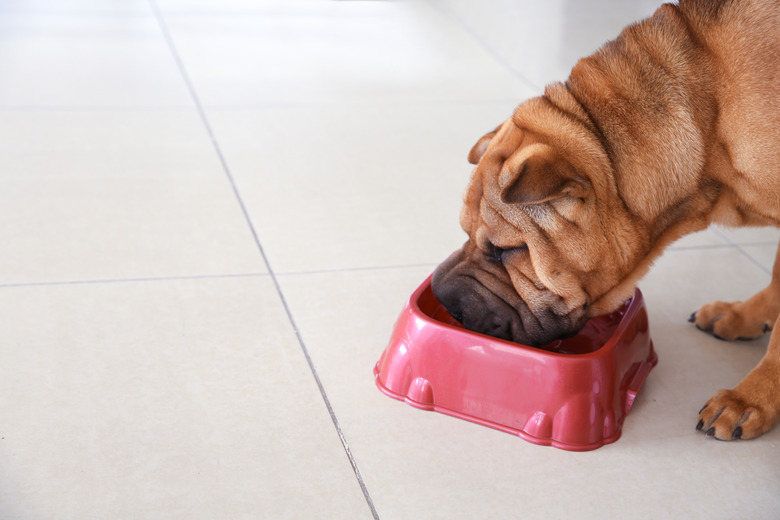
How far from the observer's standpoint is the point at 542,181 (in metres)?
1.90

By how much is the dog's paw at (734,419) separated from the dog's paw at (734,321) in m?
0.50

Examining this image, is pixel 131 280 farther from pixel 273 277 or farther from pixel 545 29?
pixel 545 29

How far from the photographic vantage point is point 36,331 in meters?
2.47

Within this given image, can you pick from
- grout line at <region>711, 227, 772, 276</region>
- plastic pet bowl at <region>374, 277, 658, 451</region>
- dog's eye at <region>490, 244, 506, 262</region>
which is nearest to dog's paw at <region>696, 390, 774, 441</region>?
plastic pet bowl at <region>374, 277, 658, 451</region>

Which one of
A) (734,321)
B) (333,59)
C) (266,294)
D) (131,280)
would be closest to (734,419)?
(734,321)

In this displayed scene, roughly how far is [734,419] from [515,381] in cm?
64

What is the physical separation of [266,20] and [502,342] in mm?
4630

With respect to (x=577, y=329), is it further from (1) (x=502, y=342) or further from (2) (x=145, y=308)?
(2) (x=145, y=308)

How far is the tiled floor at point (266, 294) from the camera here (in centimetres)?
201

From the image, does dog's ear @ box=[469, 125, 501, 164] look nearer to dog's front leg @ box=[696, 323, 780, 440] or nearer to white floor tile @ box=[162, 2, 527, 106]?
dog's front leg @ box=[696, 323, 780, 440]

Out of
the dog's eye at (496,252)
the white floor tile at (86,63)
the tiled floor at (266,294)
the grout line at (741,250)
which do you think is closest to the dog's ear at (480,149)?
the dog's eye at (496,252)

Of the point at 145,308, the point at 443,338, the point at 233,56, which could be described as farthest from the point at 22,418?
the point at 233,56

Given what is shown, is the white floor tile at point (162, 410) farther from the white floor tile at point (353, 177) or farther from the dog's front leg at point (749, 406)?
the dog's front leg at point (749, 406)

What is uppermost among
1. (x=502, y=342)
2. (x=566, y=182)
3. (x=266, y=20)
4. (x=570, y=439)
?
(x=566, y=182)
